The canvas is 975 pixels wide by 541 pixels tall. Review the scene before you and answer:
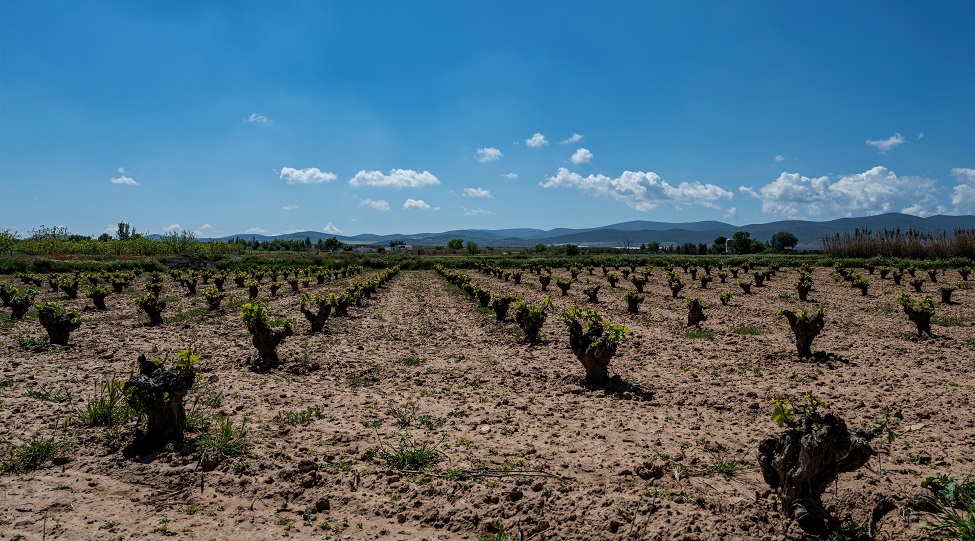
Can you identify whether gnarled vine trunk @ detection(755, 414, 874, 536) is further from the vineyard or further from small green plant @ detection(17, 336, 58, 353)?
small green plant @ detection(17, 336, 58, 353)

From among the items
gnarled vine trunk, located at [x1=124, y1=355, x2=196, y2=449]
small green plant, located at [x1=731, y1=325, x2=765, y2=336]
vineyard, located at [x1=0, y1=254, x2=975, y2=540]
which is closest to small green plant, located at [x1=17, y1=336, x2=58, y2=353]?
vineyard, located at [x1=0, y1=254, x2=975, y2=540]

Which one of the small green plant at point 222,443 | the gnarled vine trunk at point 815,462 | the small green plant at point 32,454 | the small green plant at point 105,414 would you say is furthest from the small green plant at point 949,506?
the small green plant at point 105,414

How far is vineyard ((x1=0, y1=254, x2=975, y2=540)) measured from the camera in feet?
16.2

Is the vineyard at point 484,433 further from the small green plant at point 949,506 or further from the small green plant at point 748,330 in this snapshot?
the small green plant at point 748,330

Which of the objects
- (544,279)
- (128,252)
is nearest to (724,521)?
(544,279)

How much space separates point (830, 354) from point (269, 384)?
13090mm

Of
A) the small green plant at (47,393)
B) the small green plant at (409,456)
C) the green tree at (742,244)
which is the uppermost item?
the green tree at (742,244)

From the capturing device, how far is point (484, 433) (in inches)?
293

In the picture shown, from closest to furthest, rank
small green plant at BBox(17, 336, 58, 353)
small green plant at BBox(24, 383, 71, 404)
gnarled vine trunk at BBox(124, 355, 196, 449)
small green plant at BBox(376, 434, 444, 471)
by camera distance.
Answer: small green plant at BBox(376, 434, 444, 471) → gnarled vine trunk at BBox(124, 355, 196, 449) → small green plant at BBox(24, 383, 71, 404) → small green plant at BBox(17, 336, 58, 353)

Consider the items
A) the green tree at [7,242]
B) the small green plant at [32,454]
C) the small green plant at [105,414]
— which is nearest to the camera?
the small green plant at [32,454]

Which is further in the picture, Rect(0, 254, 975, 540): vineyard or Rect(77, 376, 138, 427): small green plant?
Rect(77, 376, 138, 427): small green plant

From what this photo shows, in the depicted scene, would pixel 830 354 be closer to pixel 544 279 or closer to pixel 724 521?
pixel 724 521

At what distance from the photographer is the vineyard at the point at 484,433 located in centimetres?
494

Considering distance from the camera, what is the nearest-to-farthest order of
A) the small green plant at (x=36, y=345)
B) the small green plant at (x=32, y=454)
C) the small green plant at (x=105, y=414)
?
the small green plant at (x=32, y=454)
the small green plant at (x=105, y=414)
the small green plant at (x=36, y=345)
